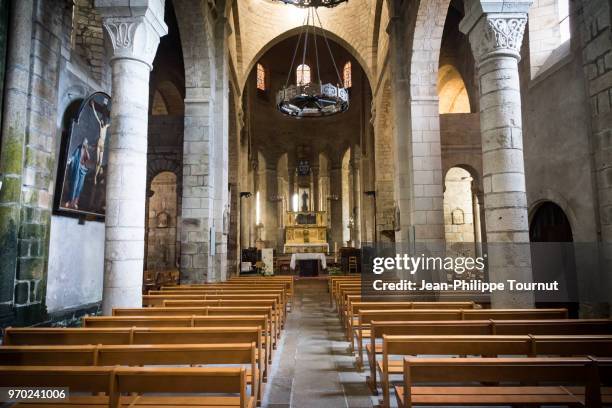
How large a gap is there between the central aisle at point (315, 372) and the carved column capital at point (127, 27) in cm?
451

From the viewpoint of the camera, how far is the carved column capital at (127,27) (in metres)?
5.60

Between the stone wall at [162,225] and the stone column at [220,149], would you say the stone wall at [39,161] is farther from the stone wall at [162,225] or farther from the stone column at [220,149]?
the stone wall at [162,225]

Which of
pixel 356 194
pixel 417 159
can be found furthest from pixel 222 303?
pixel 356 194

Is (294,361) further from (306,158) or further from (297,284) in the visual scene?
(306,158)

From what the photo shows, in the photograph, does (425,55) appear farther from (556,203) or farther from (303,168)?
(303,168)

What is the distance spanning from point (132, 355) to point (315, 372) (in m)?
2.32

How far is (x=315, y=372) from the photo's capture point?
14.2 ft

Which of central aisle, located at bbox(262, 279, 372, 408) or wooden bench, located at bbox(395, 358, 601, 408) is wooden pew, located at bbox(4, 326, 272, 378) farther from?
wooden bench, located at bbox(395, 358, 601, 408)

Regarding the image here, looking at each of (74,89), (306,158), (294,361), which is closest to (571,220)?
(294,361)

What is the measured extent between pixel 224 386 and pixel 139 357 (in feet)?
2.47

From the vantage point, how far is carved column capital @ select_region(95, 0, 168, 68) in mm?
5598

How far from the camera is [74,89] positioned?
6828 millimetres

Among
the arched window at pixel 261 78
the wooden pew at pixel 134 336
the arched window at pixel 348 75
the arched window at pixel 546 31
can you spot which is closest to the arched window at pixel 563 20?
the arched window at pixel 546 31

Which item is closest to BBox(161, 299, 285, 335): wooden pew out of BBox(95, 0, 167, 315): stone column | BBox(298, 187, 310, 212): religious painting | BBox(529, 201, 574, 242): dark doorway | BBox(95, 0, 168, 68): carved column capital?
BBox(95, 0, 167, 315): stone column
